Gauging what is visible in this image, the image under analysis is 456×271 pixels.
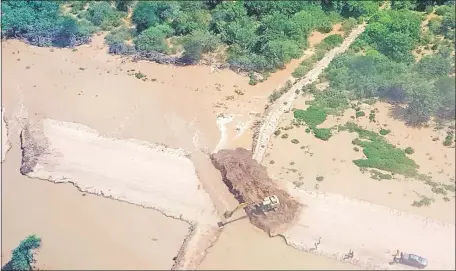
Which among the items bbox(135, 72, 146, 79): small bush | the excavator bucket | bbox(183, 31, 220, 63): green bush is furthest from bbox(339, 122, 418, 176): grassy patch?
bbox(135, 72, 146, 79): small bush

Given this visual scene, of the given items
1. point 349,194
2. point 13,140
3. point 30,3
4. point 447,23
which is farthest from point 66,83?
point 447,23

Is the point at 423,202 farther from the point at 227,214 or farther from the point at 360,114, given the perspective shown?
the point at 227,214

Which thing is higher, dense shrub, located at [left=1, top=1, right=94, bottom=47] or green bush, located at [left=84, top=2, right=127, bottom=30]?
green bush, located at [left=84, top=2, right=127, bottom=30]

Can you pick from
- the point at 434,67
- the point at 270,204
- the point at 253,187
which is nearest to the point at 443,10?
the point at 434,67

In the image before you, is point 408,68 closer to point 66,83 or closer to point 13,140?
point 66,83

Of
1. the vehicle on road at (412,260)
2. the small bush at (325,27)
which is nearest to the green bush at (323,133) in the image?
the vehicle on road at (412,260)

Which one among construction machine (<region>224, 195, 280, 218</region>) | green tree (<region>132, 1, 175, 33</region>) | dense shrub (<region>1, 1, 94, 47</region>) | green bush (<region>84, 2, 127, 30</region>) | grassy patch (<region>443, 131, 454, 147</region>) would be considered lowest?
dense shrub (<region>1, 1, 94, 47</region>)

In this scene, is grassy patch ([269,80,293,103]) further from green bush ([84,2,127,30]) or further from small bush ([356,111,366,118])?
green bush ([84,2,127,30])
